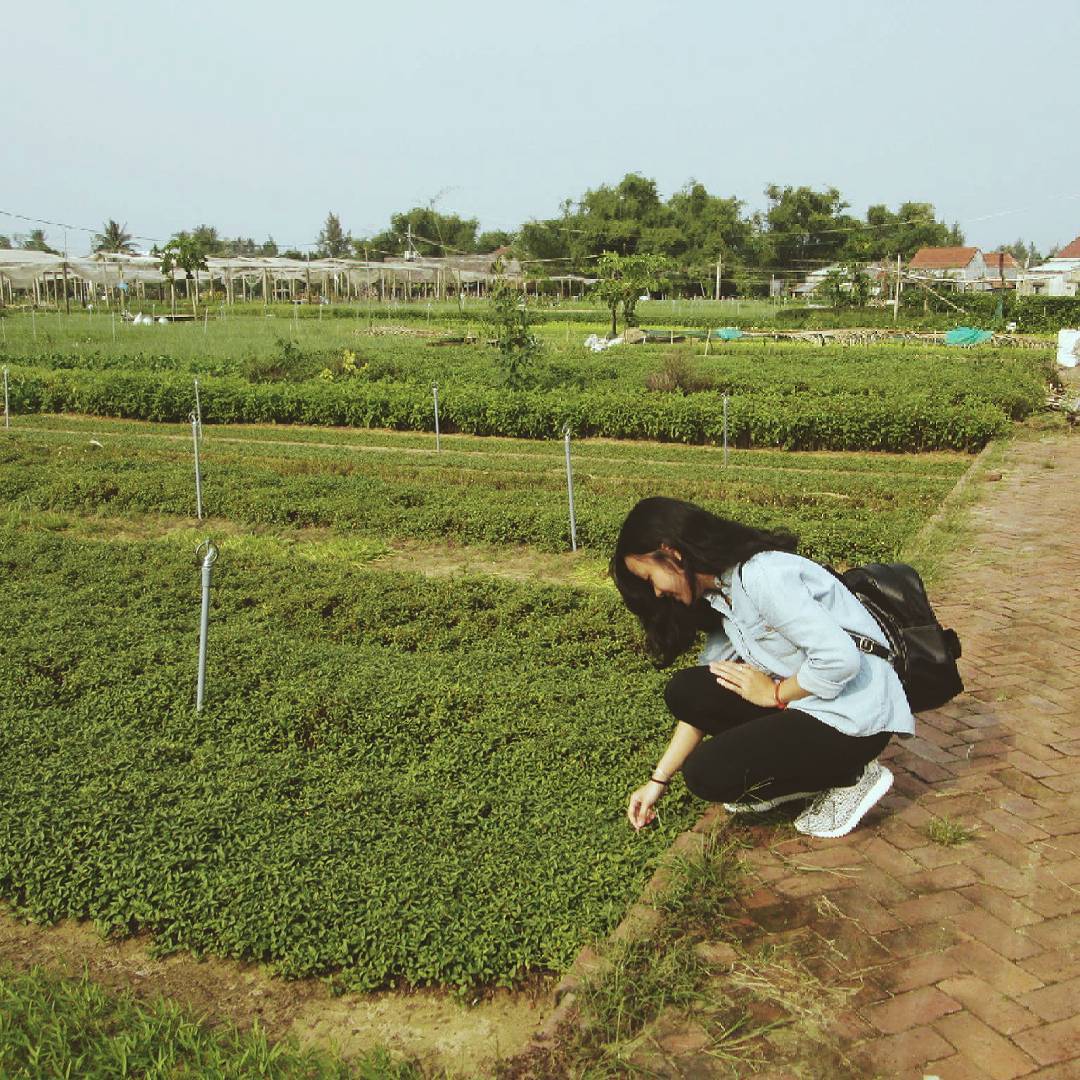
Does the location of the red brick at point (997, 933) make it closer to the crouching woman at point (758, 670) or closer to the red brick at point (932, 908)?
the red brick at point (932, 908)

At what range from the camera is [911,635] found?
3.49m

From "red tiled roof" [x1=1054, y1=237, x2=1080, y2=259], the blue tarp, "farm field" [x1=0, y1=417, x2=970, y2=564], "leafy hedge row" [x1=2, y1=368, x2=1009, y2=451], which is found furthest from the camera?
"red tiled roof" [x1=1054, y1=237, x2=1080, y2=259]

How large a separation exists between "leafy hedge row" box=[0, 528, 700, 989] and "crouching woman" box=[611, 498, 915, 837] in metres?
0.45

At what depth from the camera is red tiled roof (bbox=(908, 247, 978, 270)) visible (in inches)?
2896

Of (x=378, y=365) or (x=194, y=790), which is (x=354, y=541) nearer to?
(x=194, y=790)

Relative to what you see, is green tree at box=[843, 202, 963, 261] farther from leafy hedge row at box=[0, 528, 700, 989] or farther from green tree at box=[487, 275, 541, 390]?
leafy hedge row at box=[0, 528, 700, 989]

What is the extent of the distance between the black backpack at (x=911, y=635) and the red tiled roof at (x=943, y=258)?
74970 millimetres

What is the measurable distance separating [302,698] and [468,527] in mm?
4312

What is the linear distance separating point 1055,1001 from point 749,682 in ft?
3.77

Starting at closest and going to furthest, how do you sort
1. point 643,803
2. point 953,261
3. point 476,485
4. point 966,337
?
point 643,803
point 476,485
point 966,337
point 953,261

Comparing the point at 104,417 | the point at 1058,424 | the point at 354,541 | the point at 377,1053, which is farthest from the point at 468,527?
the point at 104,417

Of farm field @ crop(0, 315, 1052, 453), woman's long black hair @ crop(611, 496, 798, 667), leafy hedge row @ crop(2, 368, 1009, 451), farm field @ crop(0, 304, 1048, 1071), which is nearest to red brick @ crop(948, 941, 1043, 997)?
farm field @ crop(0, 304, 1048, 1071)

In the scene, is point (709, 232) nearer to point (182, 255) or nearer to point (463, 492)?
point (182, 255)

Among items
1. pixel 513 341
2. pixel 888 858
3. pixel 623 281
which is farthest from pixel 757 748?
pixel 623 281
